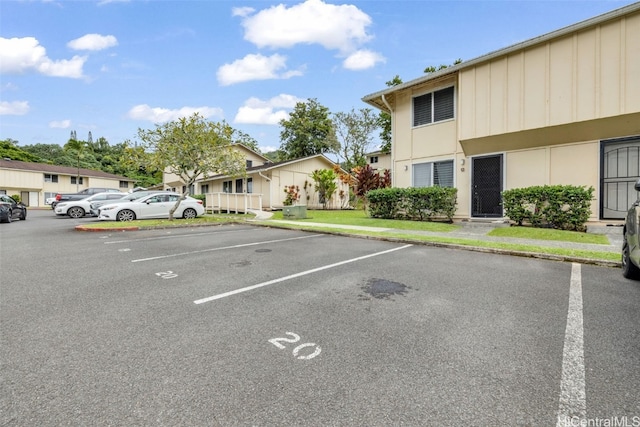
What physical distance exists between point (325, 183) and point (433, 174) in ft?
41.8

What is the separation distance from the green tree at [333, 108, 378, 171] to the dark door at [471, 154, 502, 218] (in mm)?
26917

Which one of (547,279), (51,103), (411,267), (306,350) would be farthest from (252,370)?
(51,103)

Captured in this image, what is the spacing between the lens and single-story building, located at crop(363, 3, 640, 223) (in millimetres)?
8672

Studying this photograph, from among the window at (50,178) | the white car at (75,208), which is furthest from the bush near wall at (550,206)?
the window at (50,178)

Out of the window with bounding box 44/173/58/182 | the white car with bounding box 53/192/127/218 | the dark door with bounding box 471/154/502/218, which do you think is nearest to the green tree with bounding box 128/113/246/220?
the white car with bounding box 53/192/127/218

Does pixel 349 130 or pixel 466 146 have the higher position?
pixel 349 130

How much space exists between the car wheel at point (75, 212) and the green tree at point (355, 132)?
27896 millimetres

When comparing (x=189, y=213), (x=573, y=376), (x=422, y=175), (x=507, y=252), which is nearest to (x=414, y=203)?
(x=422, y=175)

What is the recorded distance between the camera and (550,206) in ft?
31.2

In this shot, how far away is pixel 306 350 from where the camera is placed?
2.58m

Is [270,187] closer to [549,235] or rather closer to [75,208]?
[75,208]

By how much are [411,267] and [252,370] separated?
4.06m

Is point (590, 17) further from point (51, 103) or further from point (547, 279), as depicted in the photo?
point (51, 103)

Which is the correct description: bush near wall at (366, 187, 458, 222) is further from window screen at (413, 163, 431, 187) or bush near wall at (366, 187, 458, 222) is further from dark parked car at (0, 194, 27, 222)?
dark parked car at (0, 194, 27, 222)
